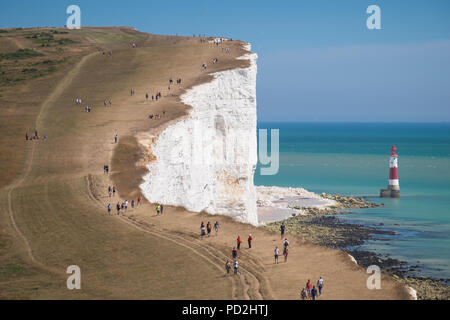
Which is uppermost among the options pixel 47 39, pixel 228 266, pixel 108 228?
pixel 47 39

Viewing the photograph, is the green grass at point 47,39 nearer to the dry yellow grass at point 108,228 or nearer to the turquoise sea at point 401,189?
the dry yellow grass at point 108,228

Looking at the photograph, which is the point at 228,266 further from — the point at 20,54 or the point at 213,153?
the point at 20,54

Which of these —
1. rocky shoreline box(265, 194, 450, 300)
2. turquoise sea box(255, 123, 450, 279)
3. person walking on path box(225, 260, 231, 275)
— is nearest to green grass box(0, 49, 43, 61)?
turquoise sea box(255, 123, 450, 279)

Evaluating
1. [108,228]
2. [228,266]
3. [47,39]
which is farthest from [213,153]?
[47,39]

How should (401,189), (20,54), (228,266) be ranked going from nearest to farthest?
(228,266) → (20,54) → (401,189)

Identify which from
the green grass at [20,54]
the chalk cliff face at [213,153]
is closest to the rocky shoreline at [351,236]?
the chalk cliff face at [213,153]

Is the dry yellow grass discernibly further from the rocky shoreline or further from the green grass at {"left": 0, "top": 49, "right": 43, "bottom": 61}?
the green grass at {"left": 0, "top": 49, "right": 43, "bottom": 61}

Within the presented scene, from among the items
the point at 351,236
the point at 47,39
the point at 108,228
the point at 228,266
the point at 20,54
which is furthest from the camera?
the point at 47,39
